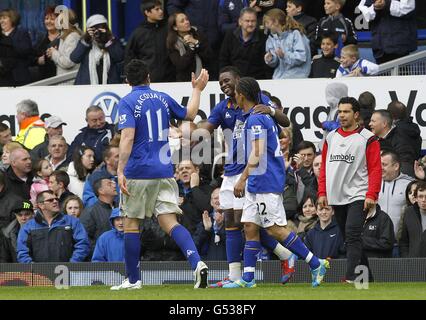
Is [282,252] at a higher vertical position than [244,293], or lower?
higher

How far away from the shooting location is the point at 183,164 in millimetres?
16766

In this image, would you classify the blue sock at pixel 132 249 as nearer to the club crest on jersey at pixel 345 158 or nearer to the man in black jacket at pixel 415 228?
the club crest on jersey at pixel 345 158

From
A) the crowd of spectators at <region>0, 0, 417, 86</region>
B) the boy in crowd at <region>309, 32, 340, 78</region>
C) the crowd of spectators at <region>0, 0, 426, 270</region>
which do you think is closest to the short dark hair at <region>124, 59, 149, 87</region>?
the crowd of spectators at <region>0, 0, 426, 270</region>

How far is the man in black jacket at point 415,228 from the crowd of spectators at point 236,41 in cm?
310

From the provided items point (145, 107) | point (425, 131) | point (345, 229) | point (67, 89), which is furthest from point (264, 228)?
point (67, 89)

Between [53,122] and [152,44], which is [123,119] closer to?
[53,122]

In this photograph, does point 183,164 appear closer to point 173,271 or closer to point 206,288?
point 173,271

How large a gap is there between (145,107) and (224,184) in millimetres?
1513

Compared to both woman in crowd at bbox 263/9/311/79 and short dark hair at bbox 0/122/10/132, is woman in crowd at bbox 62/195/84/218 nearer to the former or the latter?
short dark hair at bbox 0/122/10/132

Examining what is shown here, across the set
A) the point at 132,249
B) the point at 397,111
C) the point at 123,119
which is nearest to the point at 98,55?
the point at 397,111

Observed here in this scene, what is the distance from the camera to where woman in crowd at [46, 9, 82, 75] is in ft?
67.3

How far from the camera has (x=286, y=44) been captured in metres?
18.6

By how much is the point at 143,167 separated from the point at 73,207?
12.0 feet

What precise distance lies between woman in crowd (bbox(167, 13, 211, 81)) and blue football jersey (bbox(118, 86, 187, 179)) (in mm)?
5417
